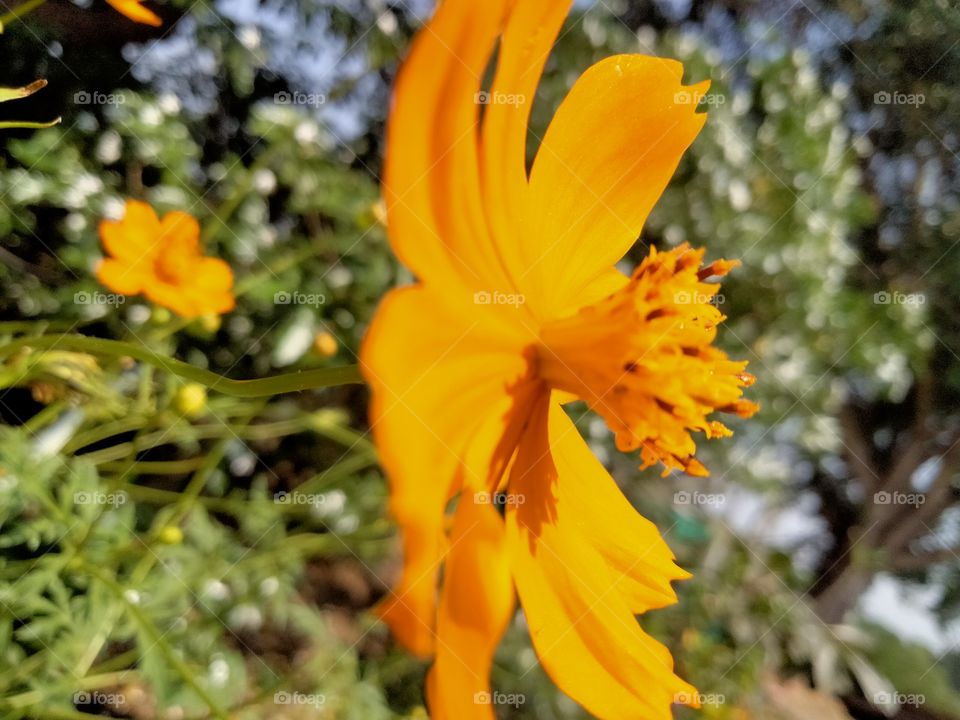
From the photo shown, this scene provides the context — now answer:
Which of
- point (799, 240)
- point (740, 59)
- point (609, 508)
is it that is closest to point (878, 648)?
point (799, 240)

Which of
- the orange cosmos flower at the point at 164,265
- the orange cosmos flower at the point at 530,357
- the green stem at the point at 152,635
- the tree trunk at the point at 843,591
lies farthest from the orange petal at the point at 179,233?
the tree trunk at the point at 843,591

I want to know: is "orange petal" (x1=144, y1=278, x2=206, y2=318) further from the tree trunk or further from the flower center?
the tree trunk

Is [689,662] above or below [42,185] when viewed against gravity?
below

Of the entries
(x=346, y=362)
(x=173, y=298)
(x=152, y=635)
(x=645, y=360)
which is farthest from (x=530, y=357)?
(x=346, y=362)

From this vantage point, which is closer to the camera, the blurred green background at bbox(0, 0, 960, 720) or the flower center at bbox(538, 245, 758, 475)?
the flower center at bbox(538, 245, 758, 475)

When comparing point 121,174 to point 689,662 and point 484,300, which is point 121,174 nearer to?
point 484,300

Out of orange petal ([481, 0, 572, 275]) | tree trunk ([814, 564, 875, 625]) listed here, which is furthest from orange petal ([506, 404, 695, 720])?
tree trunk ([814, 564, 875, 625])

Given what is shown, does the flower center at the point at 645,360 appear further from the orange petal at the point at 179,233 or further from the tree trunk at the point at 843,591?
the tree trunk at the point at 843,591
